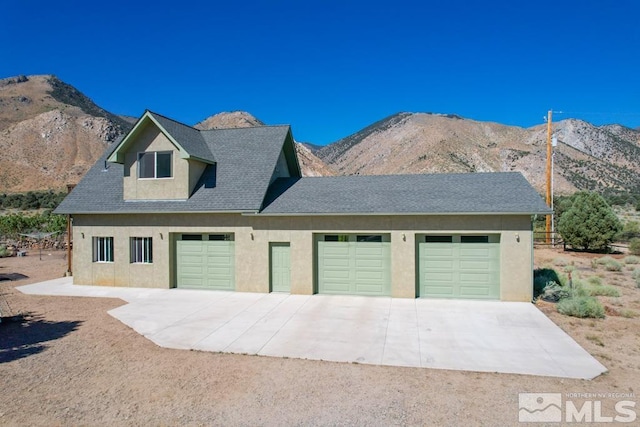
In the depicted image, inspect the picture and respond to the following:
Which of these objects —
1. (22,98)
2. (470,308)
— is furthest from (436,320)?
(22,98)

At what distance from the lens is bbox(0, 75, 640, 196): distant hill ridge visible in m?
72.4

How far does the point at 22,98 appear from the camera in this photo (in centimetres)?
9500

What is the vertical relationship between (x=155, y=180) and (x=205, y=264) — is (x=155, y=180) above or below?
above

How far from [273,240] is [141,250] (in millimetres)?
6105

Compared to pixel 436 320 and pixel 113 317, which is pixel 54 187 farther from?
pixel 436 320

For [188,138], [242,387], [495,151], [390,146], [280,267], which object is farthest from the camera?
[390,146]

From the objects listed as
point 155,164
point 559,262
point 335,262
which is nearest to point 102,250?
point 155,164

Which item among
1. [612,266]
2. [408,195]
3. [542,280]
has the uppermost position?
[408,195]

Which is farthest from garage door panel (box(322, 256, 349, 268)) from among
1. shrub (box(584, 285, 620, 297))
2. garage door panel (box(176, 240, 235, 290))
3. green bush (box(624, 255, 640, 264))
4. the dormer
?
green bush (box(624, 255, 640, 264))

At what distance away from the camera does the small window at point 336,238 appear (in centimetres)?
1528

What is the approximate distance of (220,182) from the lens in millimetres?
17328

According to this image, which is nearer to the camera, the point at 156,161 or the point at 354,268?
the point at 354,268

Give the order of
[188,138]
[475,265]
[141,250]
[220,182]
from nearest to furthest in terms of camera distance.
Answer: [475,265] < [141,250] < [220,182] < [188,138]

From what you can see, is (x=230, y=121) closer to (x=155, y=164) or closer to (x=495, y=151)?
(x=495, y=151)
